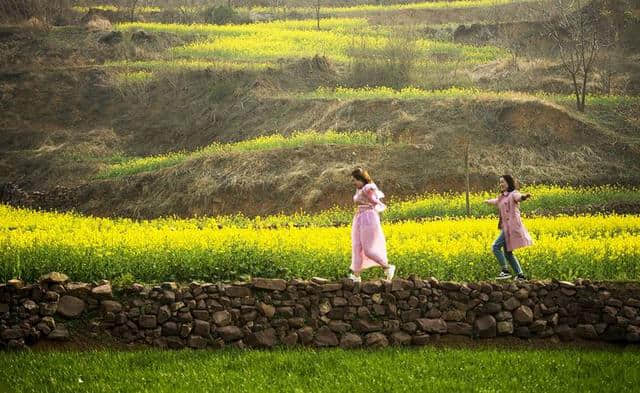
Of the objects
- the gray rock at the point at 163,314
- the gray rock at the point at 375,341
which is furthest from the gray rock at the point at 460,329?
the gray rock at the point at 163,314

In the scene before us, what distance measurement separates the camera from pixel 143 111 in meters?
43.9

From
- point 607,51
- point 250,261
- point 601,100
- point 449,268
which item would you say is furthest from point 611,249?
point 607,51

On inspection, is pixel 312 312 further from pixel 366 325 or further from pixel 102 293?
pixel 102 293

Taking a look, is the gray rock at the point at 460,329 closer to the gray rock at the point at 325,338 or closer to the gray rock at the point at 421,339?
the gray rock at the point at 421,339

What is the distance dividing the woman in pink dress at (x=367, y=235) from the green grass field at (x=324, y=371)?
1.69 metres

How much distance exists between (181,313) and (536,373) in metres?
5.39

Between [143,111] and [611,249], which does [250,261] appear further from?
[143,111]

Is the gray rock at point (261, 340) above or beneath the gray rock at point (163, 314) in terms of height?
beneath

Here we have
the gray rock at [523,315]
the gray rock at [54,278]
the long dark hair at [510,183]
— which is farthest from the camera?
the long dark hair at [510,183]

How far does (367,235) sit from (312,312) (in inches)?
64.5

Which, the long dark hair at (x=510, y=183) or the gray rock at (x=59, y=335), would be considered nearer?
the gray rock at (x=59, y=335)

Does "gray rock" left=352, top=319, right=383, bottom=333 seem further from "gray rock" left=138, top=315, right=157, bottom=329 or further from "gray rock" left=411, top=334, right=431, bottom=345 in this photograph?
"gray rock" left=138, top=315, right=157, bottom=329

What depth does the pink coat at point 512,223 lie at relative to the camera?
15.0 metres

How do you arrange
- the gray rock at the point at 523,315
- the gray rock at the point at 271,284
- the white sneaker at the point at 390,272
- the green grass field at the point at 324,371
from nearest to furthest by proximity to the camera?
the green grass field at the point at 324,371 < the gray rock at the point at 271,284 < the gray rock at the point at 523,315 < the white sneaker at the point at 390,272
